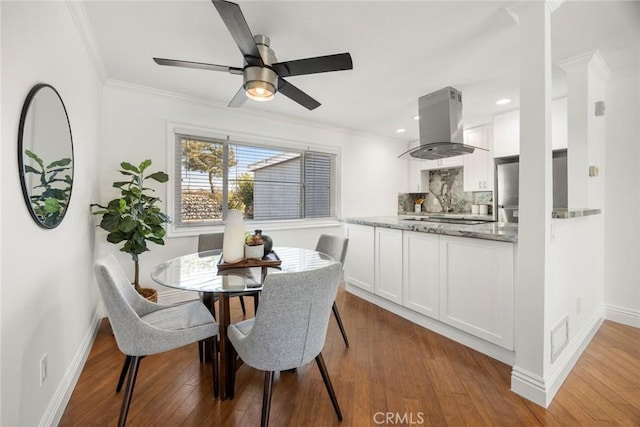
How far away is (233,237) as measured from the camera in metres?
1.89

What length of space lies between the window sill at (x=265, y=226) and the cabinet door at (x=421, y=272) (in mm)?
1792

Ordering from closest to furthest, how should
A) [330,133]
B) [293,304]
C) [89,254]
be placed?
1. [293,304]
2. [89,254]
3. [330,133]

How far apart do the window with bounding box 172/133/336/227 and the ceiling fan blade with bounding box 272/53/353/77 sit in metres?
1.84

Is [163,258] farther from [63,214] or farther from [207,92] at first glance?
[207,92]

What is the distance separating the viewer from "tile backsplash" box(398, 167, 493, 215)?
4807 millimetres

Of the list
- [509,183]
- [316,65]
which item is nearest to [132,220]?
[316,65]

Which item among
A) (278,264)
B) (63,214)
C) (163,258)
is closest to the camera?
(63,214)

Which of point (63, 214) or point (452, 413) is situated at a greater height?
point (63, 214)

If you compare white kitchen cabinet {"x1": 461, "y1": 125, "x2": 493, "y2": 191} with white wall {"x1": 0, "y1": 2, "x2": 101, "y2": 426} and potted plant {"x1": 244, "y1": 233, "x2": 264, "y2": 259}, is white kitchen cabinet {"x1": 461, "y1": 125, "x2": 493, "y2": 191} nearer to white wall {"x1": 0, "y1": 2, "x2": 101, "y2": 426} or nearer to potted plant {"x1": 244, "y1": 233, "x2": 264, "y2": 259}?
potted plant {"x1": 244, "y1": 233, "x2": 264, "y2": 259}

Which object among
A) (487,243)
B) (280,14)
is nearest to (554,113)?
(487,243)

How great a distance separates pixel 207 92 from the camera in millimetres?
3068

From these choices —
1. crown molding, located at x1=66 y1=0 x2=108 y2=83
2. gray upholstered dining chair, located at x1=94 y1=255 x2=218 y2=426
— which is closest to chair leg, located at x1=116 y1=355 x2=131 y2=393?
gray upholstered dining chair, located at x1=94 y1=255 x2=218 y2=426

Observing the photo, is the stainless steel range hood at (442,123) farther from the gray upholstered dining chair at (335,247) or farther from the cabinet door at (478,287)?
the gray upholstered dining chair at (335,247)

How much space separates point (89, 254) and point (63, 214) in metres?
0.92
